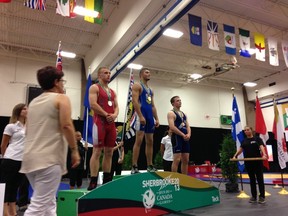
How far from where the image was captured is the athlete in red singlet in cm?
306

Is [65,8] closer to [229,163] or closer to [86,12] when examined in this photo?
[86,12]

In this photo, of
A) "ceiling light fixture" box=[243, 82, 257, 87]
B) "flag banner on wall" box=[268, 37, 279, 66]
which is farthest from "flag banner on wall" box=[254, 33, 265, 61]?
"ceiling light fixture" box=[243, 82, 257, 87]

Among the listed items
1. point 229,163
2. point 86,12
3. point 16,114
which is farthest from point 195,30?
point 16,114

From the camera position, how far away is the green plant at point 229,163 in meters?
6.55

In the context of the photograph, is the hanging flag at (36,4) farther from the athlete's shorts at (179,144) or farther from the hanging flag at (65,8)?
the athlete's shorts at (179,144)

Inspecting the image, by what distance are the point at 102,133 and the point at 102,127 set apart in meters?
0.07

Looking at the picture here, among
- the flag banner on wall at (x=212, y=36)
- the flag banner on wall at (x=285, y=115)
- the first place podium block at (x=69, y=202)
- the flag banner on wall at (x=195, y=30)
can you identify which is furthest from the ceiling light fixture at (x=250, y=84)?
the first place podium block at (x=69, y=202)

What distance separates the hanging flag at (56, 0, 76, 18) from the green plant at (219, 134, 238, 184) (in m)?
4.94

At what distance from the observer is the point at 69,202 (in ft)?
9.99

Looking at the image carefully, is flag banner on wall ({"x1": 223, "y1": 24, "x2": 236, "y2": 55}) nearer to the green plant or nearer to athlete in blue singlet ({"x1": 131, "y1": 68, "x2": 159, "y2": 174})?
the green plant

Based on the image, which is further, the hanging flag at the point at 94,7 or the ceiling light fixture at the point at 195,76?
the ceiling light fixture at the point at 195,76

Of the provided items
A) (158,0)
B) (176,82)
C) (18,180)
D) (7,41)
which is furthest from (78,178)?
(176,82)

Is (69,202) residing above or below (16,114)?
below

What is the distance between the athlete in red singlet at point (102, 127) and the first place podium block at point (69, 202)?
0.20 m
